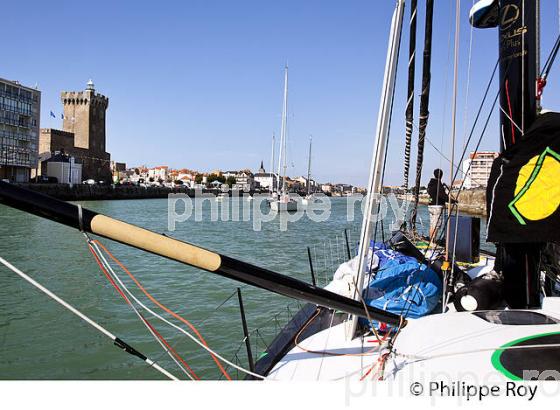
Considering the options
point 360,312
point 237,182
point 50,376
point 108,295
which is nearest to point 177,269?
A: point 108,295

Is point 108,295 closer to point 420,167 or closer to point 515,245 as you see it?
point 420,167

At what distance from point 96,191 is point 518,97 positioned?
85.6 m

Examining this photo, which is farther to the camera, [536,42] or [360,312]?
[536,42]

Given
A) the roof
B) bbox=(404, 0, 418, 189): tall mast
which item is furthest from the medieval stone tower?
bbox=(404, 0, 418, 189): tall mast

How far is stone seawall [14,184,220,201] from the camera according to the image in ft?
224

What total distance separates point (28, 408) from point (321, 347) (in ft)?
10.1

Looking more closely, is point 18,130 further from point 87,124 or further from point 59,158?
point 87,124

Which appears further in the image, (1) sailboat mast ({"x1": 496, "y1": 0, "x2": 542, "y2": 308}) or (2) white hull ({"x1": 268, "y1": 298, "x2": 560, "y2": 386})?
(1) sailboat mast ({"x1": 496, "y1": 0, "x2": 542, "y2": 308})

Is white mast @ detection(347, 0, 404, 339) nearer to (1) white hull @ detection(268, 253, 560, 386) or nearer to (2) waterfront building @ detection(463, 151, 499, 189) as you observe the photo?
(1) white hull @ detection(268, 253, 560, 386)

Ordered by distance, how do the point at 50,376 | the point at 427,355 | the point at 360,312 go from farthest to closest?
the point at 50,376 → the point at 360,312 → the point at 427,355

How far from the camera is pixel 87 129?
10175cm

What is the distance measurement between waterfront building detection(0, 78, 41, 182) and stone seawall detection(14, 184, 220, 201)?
5.95 m

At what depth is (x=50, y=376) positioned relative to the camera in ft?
21.9

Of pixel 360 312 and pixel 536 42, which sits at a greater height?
pixel 536 42
